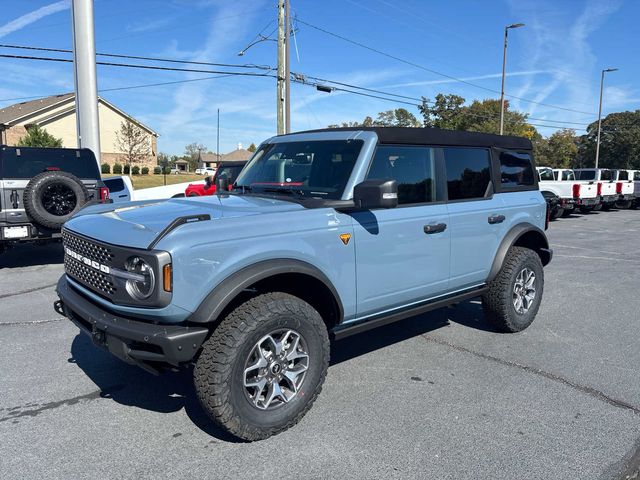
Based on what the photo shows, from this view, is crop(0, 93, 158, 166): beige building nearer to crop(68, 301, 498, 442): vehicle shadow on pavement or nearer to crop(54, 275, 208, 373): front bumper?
crop(68, 301, 498, 442): vehicle shadow on pavement

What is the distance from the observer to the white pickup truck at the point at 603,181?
837 inches

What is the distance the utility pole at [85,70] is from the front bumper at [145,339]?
12.0 metres

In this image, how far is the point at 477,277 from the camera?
4680 millimetres

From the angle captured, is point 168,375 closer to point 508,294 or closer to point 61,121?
point 508,294

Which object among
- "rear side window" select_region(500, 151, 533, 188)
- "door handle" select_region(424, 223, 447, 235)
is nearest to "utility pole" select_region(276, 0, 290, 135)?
"rear side window" select_region(500, 151, 533, 188)

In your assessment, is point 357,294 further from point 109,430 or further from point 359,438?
point 109,430

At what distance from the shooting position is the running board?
12.0ft

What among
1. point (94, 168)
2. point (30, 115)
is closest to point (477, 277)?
point (94, 168)

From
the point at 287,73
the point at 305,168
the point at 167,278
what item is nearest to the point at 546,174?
the point at 287,73

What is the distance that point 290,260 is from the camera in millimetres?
3158

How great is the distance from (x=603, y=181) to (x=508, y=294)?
2051 centimetres

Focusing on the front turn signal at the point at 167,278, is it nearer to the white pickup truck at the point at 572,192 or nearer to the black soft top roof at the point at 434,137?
the black soft top roof at the point at 434,137

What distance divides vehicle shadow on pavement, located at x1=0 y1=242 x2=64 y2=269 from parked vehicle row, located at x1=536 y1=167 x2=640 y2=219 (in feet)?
44.4

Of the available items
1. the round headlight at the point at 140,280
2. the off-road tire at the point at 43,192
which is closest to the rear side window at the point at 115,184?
the off-road tire at the point at 43,192
